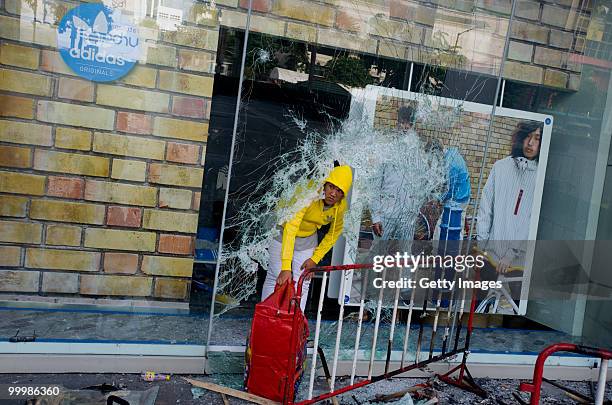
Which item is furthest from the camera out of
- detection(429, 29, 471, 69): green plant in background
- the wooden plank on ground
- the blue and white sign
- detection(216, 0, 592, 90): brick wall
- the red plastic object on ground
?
detection(429, 29, 471, 69): green plant in background

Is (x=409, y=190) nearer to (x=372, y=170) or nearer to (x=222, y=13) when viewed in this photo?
(x=372, y=170)

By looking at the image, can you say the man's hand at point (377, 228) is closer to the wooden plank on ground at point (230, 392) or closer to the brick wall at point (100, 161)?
the brick wall at point (100, 161)

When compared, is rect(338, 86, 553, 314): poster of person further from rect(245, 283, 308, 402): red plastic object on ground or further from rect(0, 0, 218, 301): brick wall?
rect(0, 0, 218, 301): brick wall

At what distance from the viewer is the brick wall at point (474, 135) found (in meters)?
5.18

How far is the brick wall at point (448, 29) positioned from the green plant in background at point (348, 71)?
0.12 meters

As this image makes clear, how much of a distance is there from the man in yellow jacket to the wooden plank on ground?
82cm

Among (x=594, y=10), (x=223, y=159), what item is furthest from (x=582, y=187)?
(x=223, y=159)

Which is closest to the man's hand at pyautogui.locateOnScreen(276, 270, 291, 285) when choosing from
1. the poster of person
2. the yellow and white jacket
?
the yellow and white jacket

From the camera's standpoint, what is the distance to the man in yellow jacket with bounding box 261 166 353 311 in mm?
4738

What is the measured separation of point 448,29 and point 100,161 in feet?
10.4

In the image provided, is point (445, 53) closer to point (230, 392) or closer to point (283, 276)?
point (283, 276)

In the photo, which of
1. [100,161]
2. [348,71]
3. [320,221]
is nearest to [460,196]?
[320,221]

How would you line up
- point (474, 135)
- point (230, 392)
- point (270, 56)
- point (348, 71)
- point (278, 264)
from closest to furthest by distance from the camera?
point (230, 392) < point (270, 56) < point (278, 264) < point (348, 71) < point (474, 135)

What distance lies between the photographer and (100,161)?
4.48 meters
